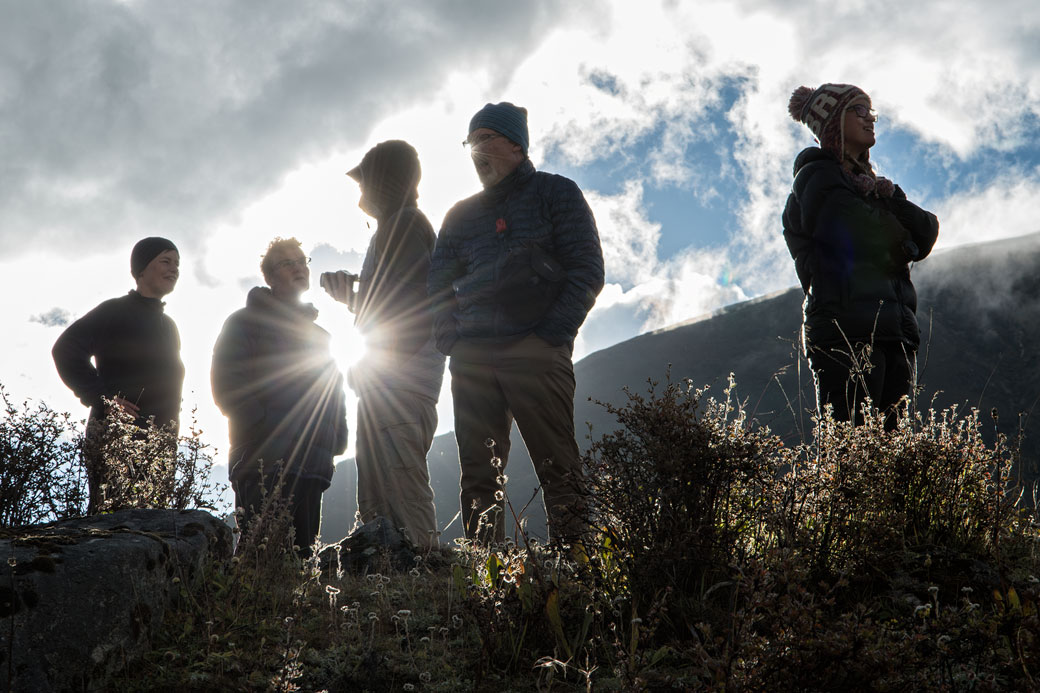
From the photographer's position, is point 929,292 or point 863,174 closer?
point 863,174

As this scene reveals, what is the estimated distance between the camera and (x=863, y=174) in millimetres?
4273

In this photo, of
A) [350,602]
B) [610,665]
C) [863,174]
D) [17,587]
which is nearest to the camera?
[17,587]

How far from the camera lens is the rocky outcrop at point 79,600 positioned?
2180mm

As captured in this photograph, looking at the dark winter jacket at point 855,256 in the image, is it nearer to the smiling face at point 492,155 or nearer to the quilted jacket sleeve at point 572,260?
the quilted jacket sleeve at point 572,260

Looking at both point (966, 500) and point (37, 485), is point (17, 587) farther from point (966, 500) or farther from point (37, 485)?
point (966, 500)

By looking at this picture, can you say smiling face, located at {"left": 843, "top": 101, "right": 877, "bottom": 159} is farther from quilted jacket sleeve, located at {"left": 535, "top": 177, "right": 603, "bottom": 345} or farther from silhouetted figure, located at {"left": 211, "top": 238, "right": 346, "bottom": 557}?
silhouetted figure, located at {"left": 211, "top": 238, "right": 346, "bottom": 557}

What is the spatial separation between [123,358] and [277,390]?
1326 millimetres

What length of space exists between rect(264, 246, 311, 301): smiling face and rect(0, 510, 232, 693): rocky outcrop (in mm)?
2808

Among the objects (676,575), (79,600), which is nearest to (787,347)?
(676,575)

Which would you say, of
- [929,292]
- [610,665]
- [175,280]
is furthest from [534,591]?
[929,292]

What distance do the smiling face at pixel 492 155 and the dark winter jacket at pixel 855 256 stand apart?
1.68 meters

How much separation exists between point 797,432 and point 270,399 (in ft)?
10.9

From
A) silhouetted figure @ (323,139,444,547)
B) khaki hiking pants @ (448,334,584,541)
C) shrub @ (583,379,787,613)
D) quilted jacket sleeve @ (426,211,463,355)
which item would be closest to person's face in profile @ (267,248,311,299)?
silhouetted figure @ (323,139,444,547)

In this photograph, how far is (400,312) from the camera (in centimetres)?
528
